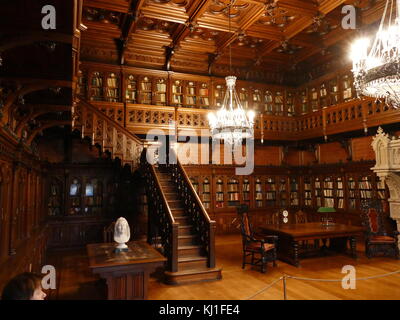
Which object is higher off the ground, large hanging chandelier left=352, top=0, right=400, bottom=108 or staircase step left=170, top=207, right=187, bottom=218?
large hanging chandelier left=352, top=0, right=400, bottom=108

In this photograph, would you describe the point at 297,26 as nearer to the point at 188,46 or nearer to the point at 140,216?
the point at 188,46

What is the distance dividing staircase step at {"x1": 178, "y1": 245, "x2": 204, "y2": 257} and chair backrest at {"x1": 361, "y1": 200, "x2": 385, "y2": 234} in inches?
166

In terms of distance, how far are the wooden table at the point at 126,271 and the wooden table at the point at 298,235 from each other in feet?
11.1

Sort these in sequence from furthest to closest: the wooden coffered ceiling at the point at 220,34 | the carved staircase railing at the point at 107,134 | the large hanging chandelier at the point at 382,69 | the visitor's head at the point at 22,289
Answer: the wooden coffered ceiling at the point at 220,34
the carved staircase railing at the point at 107,134
the large hanging chandelier at the point at 382,69
the visitor's head at the point at 22,289

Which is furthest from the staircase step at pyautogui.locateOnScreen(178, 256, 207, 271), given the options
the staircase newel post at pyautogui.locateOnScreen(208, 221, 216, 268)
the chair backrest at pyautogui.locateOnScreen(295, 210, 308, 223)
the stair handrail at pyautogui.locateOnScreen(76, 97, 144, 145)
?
the chair backrest at pyautogui.locateOnScreen(295, 210, 308, 223)

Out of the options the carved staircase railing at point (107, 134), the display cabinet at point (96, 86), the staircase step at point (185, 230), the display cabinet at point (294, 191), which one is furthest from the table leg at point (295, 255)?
the display cabinet at point (96, 86)

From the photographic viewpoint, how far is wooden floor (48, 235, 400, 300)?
498 cm

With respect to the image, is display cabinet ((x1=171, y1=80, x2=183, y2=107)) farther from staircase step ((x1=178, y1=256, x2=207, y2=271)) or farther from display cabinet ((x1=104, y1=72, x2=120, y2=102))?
staircase step ((x1=178, y1=256, x2=207, y2=271))

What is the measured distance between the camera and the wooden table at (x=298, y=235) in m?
6.73

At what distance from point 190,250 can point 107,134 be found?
12.6ft

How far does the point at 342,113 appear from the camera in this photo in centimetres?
1000

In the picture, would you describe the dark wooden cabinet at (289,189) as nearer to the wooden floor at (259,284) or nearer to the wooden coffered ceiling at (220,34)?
the wooden floor at (259,284)

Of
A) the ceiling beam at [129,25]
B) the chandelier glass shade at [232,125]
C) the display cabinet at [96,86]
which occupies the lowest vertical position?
the chandelier glass shade at [232,125]

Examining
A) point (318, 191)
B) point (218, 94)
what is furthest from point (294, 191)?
point (218, 94)
